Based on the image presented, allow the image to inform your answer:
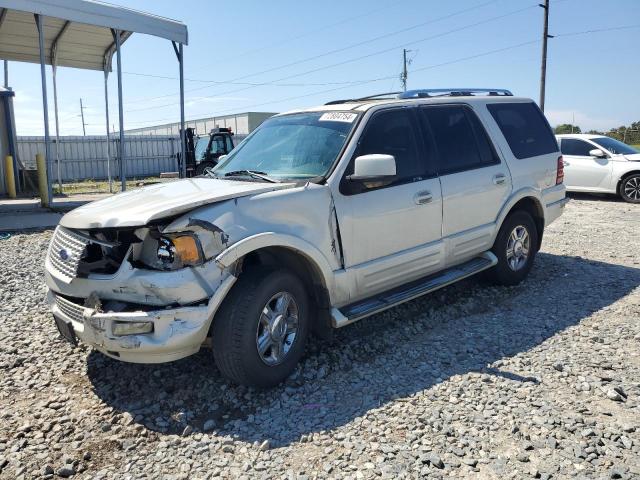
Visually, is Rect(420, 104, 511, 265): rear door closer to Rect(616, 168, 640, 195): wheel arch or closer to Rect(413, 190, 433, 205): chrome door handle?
Rect(413, 190, 433, 205): chrome door handle

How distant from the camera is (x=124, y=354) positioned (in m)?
3.20

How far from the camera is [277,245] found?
3496mm

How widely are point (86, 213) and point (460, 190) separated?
3152mm

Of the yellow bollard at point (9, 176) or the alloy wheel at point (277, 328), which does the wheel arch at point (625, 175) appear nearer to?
the alloy wheel at point (277, 328)

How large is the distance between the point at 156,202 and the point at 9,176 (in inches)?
597

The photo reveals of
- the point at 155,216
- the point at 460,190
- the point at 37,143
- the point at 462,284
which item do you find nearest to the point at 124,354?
the point at 155,216

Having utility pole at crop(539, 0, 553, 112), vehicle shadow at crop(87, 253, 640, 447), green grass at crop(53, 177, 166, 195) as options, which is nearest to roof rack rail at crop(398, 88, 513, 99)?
vehicle shadow at crop(87, 253, 640, 447)

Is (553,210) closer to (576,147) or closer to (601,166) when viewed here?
(601,166)

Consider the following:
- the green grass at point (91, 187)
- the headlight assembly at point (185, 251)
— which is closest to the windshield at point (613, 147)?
Answer: the headlight assembly at point (185, 251)

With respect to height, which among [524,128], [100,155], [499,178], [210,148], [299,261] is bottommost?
[299,261]

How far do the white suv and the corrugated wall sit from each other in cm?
2450

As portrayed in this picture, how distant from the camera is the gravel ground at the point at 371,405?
2.79 metres

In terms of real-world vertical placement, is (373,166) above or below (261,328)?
above

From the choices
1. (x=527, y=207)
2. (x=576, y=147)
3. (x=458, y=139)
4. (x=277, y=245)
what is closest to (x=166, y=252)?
(x=277, y=245)
